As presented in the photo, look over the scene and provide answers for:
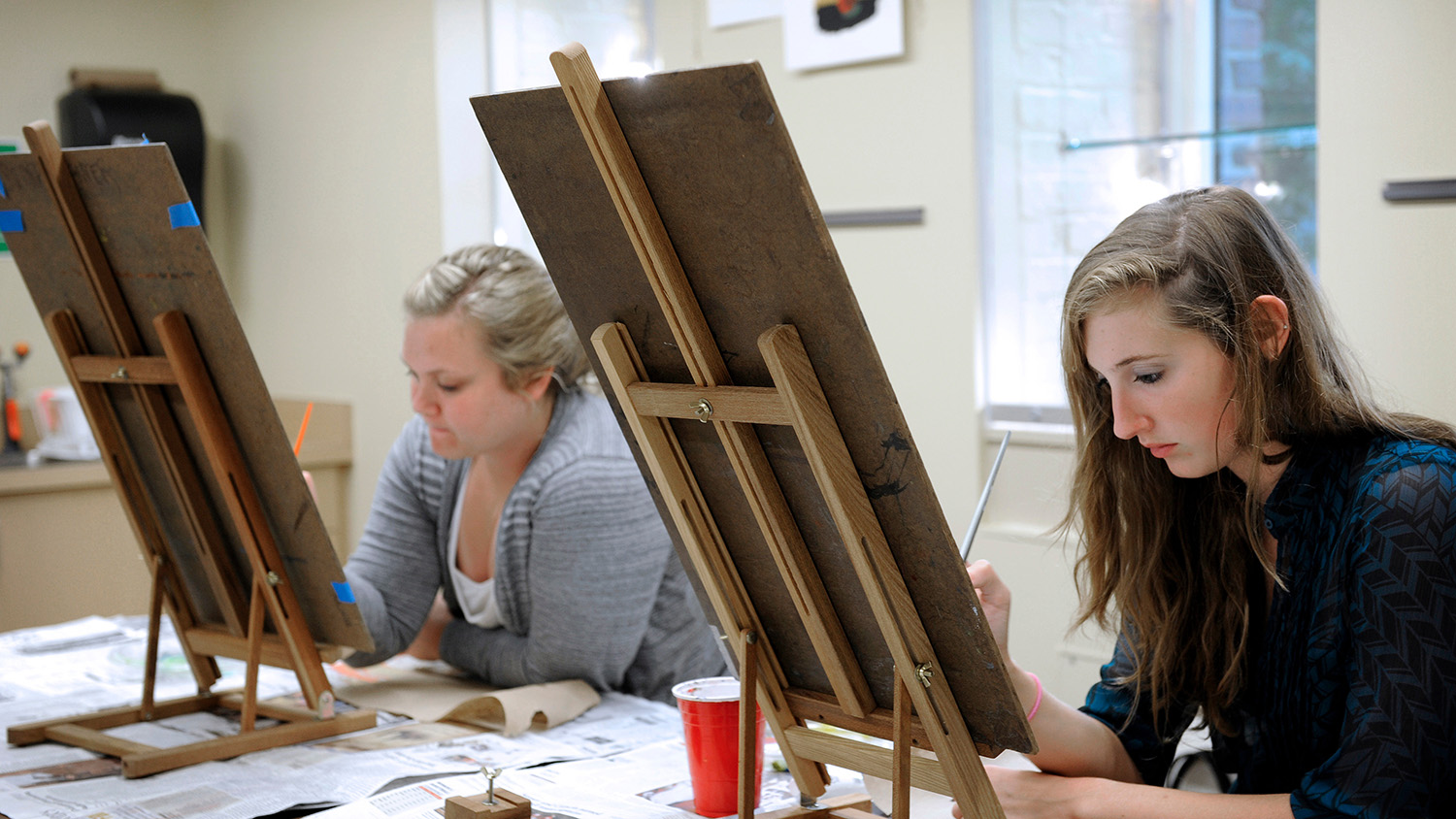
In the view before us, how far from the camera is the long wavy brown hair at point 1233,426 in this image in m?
1.10

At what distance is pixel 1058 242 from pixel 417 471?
4.56 feet

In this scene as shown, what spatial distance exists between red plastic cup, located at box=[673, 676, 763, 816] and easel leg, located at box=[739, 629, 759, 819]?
0.16 feet

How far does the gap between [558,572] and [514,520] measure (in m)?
0.09

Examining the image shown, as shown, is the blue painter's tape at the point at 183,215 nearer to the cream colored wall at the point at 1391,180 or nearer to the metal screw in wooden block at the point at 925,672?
the metal screw in wooden block at the point at 925,672

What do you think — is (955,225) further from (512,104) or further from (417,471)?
(512,104)

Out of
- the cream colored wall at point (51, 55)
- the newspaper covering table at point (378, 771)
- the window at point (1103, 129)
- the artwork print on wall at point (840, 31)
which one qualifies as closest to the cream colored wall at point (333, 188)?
the cream colored wall at point (51, 55)

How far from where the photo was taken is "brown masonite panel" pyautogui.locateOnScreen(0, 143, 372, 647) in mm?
1392

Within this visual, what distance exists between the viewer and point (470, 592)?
5.90 ft

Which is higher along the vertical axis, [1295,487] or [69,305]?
[69,305]

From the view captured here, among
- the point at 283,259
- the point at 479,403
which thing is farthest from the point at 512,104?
the point at 283,259

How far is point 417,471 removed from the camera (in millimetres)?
1843

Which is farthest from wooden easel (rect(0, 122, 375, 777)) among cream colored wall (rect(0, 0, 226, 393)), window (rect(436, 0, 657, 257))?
cream colored wall (rect(0, 0, 226, 393))

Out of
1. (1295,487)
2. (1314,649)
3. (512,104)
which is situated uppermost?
(512,104)

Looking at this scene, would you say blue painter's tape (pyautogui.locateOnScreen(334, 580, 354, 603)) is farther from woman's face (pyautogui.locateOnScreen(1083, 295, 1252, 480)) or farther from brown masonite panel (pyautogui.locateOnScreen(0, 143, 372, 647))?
woman's face (pyautogui.locateOnScreen(1083, 295, 1252, 480))
